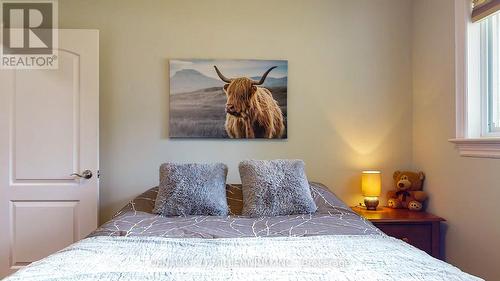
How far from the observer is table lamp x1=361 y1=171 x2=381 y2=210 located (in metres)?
2.61

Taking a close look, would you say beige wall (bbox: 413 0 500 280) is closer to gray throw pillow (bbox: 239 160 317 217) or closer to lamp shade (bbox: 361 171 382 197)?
lamp shade (bbox: 361 171 382 197)

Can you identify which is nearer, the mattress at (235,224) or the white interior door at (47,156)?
the mattress at (235,224)

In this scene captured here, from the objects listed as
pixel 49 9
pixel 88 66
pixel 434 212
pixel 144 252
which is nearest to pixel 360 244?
pixel 144 252

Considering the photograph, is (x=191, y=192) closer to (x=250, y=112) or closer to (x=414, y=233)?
(x=250, y=112)

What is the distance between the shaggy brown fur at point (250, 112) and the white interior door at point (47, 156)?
956 mm

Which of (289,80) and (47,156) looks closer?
(47,156)

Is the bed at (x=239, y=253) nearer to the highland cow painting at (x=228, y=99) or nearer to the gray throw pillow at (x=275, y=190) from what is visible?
the gray throw pillow at (x=275, y=190)

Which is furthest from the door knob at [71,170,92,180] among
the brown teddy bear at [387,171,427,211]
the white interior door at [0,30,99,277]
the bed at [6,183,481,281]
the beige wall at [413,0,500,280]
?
the beige wall at [413,0,500,280]

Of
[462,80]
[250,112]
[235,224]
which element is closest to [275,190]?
[235,224]

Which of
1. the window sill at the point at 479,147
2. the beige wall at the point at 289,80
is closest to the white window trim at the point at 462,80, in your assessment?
the window sill at the point at 479,147

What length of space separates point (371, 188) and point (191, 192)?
4.30 ft

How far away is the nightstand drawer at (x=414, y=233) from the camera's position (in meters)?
2.32

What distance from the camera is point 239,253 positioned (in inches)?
53.1

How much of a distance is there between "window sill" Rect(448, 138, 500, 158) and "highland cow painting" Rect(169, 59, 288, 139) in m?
1.16
